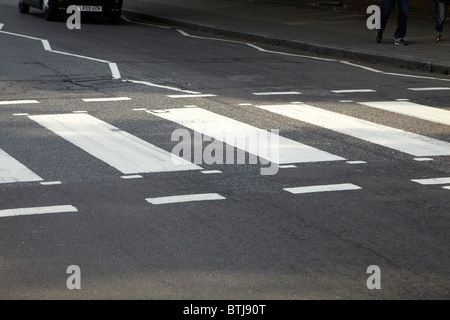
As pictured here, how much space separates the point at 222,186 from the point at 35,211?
5.04ft

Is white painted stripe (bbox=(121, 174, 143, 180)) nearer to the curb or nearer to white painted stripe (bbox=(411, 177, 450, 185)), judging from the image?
white painted stripe (bbox=(411, 177, 450, 185))

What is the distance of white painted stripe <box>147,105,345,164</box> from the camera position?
344 inches

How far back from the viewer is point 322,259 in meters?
5.85

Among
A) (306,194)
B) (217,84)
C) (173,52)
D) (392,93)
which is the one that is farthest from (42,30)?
(306,194)

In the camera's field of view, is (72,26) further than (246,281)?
Yes

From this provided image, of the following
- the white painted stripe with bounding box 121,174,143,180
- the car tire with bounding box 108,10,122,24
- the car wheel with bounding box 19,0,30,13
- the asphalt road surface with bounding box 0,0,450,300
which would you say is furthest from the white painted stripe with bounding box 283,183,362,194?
the car wheel with bounding box 19,0,30,13

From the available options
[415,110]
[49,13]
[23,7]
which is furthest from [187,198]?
[23,7]

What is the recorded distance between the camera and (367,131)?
10.1m

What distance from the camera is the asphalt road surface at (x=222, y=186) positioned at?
18.2 feet

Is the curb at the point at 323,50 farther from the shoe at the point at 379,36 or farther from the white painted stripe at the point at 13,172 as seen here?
the white painted stripe at the point at 13,172
